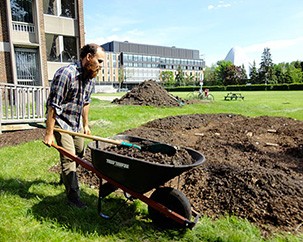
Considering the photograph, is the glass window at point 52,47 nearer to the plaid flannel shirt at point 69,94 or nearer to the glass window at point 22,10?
the glass window at point 22,10

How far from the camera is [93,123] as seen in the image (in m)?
9.21

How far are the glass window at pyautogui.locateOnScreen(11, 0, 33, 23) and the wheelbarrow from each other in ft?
62.4

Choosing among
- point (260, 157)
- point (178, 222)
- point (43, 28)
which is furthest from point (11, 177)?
point (43, 28)

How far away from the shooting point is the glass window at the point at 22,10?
59.5ft

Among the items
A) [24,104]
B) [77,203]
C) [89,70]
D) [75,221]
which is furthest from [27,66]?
[75,221]

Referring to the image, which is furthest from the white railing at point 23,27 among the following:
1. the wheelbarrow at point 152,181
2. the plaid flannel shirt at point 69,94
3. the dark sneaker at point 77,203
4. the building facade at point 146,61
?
the building facade at point 146,61

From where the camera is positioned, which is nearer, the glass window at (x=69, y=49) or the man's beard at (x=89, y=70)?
the man's beard at (x=89, y=70)

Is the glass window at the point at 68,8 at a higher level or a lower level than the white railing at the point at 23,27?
higher

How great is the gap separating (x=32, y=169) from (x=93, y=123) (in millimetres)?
4553

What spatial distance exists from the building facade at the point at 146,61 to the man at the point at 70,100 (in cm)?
11336

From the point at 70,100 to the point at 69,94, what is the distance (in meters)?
0.09

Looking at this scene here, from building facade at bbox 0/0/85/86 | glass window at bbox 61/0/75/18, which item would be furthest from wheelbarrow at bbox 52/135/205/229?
glass window at bbox 61/0/75/18

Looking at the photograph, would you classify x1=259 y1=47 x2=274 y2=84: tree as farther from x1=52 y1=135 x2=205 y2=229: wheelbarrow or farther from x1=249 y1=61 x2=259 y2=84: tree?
x1=52 y1=135 x2=205 y2=229: wheelbarrow

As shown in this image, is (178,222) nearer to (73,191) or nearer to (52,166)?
(73,191)
